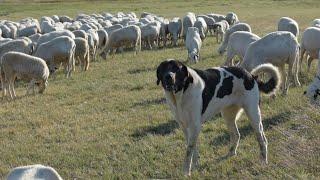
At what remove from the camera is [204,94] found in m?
7.53

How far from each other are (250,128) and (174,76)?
3.34 meters

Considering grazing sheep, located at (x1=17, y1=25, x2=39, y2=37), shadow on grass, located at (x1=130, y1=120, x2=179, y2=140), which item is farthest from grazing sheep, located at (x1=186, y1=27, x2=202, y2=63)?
grazing sheep, located at (x1=17, y1=25, x2=39, y2=37)

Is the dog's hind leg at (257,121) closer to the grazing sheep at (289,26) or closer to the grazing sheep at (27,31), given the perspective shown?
the grazing sheep at (289,26)

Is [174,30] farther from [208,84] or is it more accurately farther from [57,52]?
[208,84]

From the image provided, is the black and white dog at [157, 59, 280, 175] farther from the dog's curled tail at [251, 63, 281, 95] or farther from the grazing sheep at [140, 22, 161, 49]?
the grazing sheep at [140, 22, 161, 49]

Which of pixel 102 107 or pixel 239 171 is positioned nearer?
pixel 239 171

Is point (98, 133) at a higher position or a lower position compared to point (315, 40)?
lower

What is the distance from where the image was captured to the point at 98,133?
10.4 metres

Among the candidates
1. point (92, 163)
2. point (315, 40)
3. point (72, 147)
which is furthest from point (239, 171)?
point (315, 40)

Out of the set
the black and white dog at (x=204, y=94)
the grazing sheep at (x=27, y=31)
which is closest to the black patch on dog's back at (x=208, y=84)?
the black and white dog at (x=204, y=94)

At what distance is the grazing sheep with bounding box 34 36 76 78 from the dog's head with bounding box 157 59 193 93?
10814 millimetres

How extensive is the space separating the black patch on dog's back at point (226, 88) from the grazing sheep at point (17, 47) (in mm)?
11380

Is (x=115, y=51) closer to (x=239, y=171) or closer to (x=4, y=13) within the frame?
(x=239, y=171)

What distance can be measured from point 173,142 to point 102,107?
3.82m
